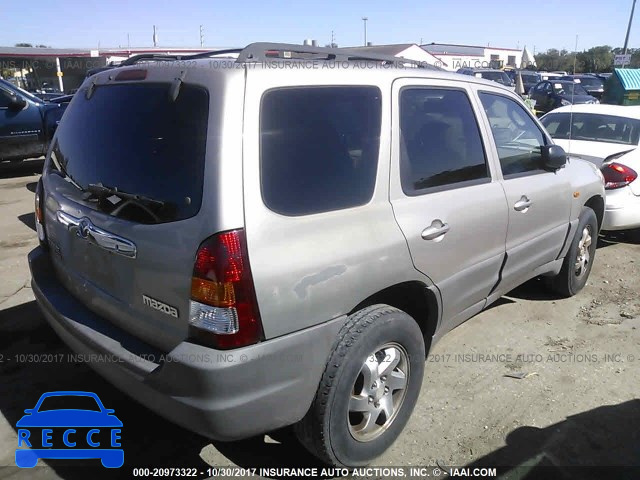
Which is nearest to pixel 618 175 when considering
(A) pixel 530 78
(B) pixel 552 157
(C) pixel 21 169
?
(B) pixel 552 157

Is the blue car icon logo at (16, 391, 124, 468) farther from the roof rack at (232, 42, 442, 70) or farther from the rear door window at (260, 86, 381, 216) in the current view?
the roof rack at (232, 42, 442, 70)

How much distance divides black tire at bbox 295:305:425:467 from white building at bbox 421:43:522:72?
108ft

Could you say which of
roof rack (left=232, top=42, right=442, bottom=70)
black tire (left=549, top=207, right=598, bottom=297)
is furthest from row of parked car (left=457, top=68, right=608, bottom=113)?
roof rack (left=232, top=42, right=442, bottom=70)

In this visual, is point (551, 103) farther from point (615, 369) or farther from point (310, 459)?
point (310, 459)

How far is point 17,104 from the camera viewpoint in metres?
9.52

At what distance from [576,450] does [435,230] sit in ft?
4.59

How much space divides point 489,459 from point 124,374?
6.15ft

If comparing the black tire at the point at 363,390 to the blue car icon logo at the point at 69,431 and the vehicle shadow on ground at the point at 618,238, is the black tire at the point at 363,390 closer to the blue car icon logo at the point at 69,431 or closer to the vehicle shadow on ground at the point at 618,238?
the blue car icon logo at the point at 69,431

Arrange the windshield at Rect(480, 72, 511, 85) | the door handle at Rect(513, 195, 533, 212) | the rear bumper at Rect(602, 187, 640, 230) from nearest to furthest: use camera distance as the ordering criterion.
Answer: the door handle at Rect(513, 195, 533, 212) < the rear bumper at Rect(602, 187, 640, 230) < the windshield at Rect(480, 72, 511, 85)

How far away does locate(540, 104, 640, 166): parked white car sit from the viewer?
19.9ft

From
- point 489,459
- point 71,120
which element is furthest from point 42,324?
point 489,459

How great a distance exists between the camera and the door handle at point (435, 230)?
2732 mm

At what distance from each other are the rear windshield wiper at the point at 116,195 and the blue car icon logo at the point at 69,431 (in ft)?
4.21

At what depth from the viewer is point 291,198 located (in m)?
2.20
